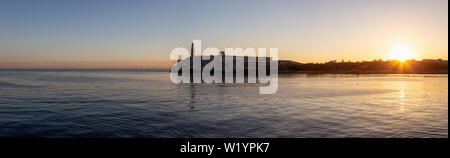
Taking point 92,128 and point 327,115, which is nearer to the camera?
point 92,128

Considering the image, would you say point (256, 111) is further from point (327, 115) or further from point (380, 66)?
point (380, 66)
